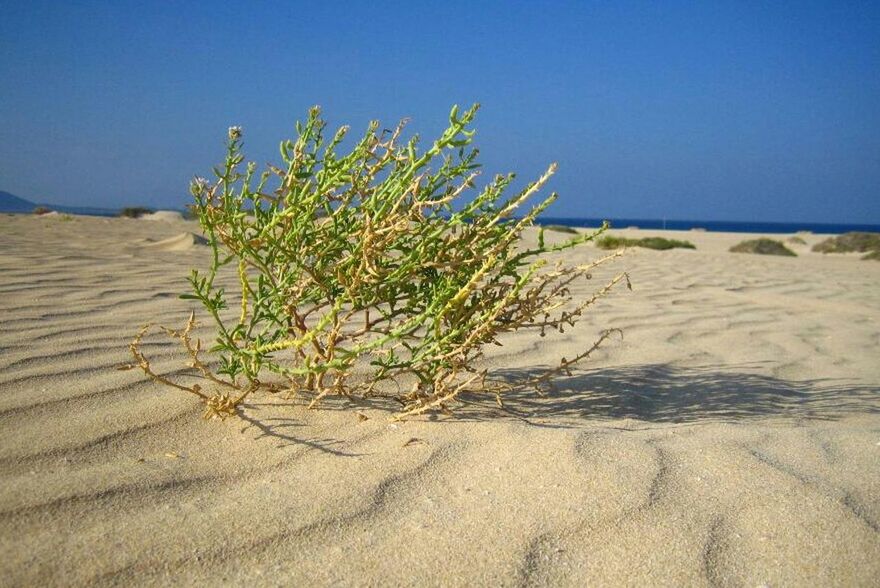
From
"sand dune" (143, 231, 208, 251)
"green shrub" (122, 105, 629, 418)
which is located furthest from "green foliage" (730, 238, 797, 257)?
"green shrub" (122, 105, 629, 418)

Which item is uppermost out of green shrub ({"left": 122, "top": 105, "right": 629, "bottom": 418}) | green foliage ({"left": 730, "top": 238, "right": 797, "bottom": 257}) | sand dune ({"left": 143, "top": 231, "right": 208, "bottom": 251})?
green shrub ({"left": 122, "top": 105, "right": 629, "bottom": 418})

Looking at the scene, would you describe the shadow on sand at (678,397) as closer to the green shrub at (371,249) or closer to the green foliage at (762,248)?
the green shrub at (371,249)

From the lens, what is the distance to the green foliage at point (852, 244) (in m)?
13.9

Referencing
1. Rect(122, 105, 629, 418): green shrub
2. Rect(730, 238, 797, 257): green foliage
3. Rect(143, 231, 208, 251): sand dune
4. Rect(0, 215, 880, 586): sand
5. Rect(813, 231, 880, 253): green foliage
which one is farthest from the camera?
Rect(813, 231, 880, 253): green foliage

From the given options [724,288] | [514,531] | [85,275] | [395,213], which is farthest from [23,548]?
[724,288]

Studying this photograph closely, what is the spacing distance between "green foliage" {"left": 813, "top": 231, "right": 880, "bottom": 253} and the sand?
12.7m

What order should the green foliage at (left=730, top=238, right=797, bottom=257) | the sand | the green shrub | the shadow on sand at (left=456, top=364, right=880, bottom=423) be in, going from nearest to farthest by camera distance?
the sand, the green shrub, the shadow on sand at (left=456, top=364, right=880, bottom=423), the green foliage at (left=730, top=238, right=797, bottom=257)

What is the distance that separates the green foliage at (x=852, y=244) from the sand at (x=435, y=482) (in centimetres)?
1274

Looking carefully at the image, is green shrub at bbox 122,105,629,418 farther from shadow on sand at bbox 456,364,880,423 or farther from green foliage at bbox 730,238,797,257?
green foliage at bbox 730,238,797,257

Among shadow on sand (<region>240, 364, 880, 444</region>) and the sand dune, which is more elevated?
the sand dune

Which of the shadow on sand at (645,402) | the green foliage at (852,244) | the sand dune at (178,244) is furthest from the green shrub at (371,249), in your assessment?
the green foliage at (852,244)

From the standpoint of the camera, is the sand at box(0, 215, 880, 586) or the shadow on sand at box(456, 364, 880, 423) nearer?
the sand at box(0, 215, 880, 586)

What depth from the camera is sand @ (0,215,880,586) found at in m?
1.33

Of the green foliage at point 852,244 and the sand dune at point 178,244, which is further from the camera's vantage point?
the green foliage at point 852,244
